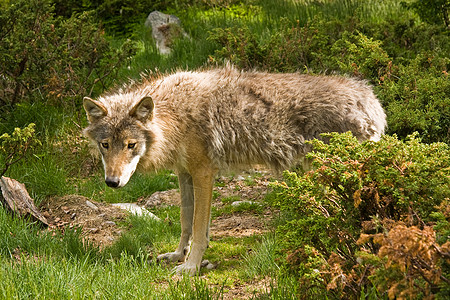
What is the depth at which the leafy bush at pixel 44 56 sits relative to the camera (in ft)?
23.5

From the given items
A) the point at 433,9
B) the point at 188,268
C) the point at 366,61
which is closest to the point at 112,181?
the point at 188,268

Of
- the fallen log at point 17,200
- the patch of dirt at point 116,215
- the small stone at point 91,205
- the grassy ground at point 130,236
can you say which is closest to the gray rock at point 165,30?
the grassy ground at point 130,236

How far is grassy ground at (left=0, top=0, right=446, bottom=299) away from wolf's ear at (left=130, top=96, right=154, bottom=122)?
122 centimetres

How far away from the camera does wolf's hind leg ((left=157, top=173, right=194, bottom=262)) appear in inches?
207

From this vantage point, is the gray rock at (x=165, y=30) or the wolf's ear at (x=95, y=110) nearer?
the wolf's ear at (x=95, y=110)

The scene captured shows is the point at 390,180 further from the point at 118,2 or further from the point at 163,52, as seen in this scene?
the point at 118,2

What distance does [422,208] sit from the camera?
314cm

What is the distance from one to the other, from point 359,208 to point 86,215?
149 inches

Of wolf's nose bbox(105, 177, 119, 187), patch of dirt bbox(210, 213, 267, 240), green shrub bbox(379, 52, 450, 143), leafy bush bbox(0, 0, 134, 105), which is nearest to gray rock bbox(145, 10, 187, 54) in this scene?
leafy bush bbox(0, 0, 134, 105)

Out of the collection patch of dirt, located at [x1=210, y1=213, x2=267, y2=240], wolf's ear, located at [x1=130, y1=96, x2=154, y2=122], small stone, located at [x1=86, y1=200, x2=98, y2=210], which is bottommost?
patch of dirt, located at [x1=210, y1=213, x2=267, y2=240]

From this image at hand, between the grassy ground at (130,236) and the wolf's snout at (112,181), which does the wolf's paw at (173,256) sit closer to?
the grassy ground at (130,236)

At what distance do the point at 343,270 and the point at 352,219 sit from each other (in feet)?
1.07

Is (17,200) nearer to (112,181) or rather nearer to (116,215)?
(116,215)

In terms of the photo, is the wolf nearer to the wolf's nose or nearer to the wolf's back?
the wolf's back
